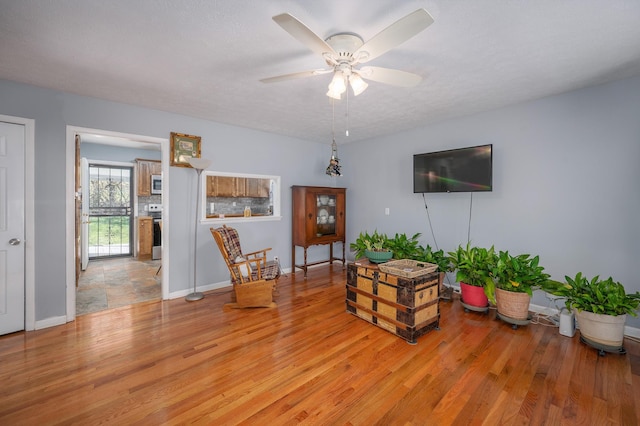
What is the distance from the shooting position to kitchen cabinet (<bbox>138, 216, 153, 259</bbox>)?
6.02 m

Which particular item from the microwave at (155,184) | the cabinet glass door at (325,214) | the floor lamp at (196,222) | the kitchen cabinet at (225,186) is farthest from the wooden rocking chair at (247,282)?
the microwave at (155,184)

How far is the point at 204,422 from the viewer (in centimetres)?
160

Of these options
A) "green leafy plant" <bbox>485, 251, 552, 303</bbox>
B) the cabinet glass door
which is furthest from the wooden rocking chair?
"green leafy plant" <bbox>485, 251, 552, 303</bbox>

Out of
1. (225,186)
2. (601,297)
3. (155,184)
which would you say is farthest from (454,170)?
(155,184)

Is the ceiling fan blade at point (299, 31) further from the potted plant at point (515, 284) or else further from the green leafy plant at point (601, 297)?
the green leafy plant at point (601, 297)

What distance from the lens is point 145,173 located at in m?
6.11

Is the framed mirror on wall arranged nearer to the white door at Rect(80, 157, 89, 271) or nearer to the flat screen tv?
the white door at Rect(80, 157, 89, 271)

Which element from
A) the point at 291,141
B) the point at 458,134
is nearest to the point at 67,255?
the point at 291,141

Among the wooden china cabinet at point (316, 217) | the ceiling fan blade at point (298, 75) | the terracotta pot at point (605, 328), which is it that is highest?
the ceiling fan blade at point (298, 75)

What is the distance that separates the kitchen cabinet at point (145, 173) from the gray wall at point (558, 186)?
18.7ft

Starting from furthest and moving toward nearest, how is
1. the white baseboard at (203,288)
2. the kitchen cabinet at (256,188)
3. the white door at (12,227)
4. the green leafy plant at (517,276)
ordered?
the kitchen cabinet at (256,188) → the white baseboard at (203,288) → the green leafy plant at (517,276) → the white door at (12,227)

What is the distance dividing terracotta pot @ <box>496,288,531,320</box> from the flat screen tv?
1246 mm

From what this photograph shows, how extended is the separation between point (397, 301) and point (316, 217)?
2403mm

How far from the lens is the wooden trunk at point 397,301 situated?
2.52 m
